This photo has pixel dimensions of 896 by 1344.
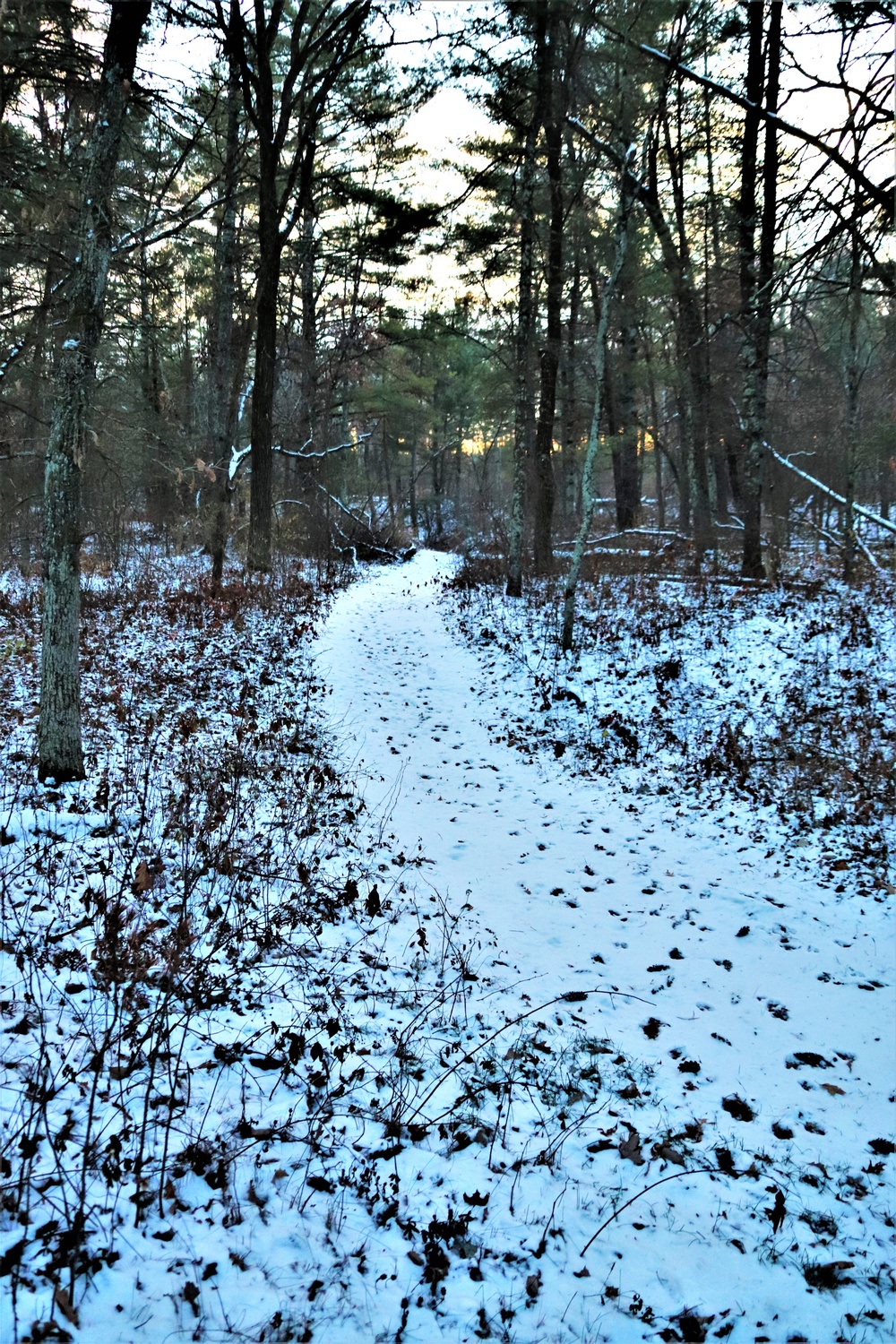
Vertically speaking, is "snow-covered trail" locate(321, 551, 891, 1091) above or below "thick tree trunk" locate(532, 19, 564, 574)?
below

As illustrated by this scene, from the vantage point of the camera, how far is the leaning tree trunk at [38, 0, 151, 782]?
16.6 ft

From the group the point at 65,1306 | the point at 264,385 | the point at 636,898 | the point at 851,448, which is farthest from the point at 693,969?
the point at 264,385

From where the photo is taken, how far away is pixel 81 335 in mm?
5062

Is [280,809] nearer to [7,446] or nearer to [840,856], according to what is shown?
[840,856]

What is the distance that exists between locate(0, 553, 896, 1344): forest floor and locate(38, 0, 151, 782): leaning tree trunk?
1545 mm

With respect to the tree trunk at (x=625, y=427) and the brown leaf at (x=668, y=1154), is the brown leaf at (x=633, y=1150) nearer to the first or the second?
the brown leaf at (x=668, y=1154)

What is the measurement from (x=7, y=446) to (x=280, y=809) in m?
8.32

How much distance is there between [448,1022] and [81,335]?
5440 mm

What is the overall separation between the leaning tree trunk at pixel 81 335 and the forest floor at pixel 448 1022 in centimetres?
154

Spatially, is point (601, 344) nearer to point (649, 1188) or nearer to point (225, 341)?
point (225, 341)

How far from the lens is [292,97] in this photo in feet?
44.9

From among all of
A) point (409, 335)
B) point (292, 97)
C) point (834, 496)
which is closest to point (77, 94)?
point (292, 97)

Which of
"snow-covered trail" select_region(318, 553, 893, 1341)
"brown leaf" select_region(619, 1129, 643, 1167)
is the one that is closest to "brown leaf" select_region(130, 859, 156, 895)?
"snow-covered trail" select_region(318, 553, 893, 1341)

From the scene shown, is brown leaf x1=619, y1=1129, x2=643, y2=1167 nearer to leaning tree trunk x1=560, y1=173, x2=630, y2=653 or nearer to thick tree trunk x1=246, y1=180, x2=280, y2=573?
leaning tree trunk x1=560, y1=173, x2=630, y2=653
